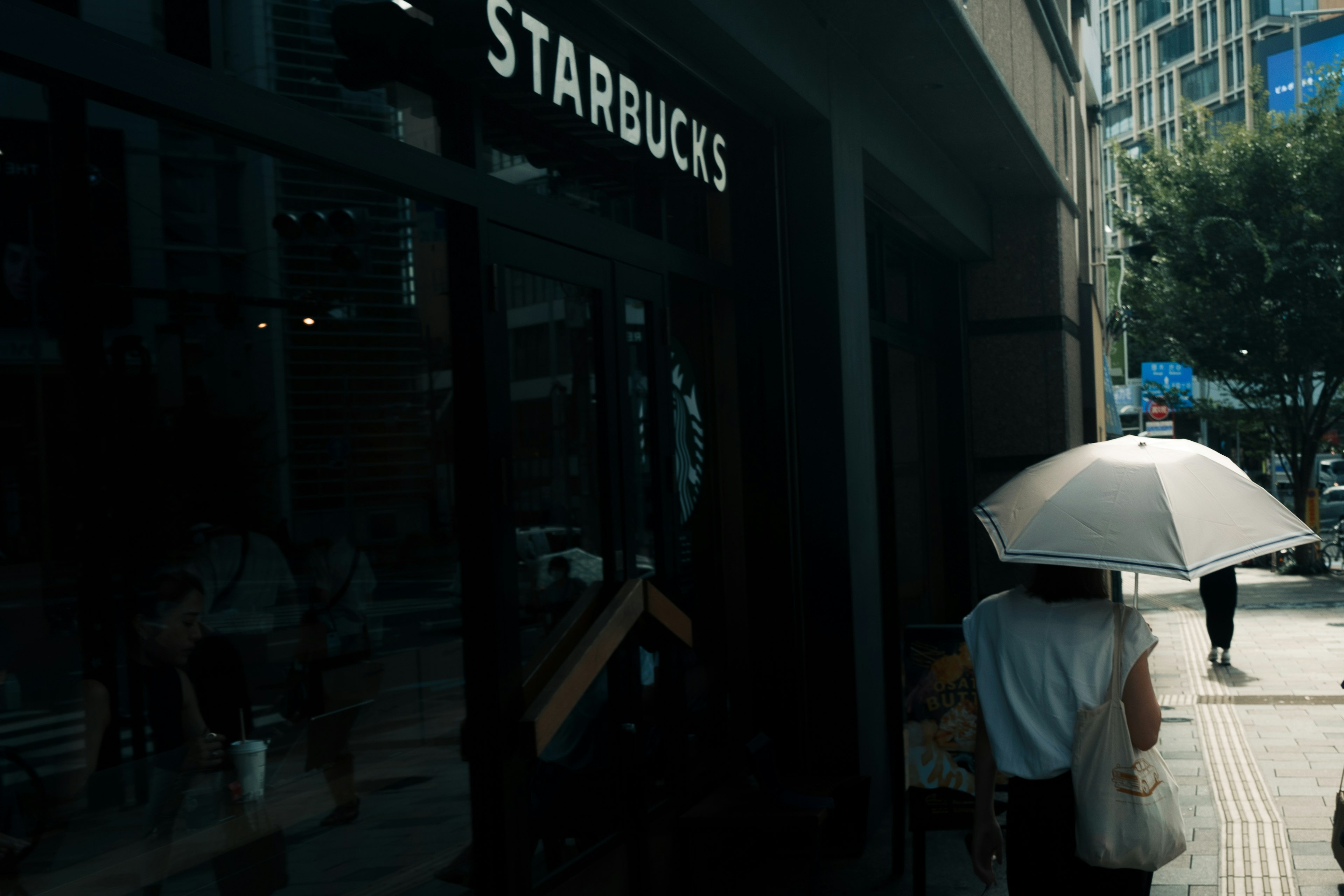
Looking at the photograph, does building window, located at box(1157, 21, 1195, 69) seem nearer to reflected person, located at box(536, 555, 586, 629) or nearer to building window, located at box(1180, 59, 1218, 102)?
building window, located at box(1180, 59, 1218, 102)

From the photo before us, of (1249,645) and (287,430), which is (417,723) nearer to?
(287,430)

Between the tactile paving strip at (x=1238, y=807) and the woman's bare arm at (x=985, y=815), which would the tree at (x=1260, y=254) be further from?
the woman's bare arm at (x=985, y=815)

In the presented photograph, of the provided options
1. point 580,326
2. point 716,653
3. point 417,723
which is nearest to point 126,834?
point 716,653

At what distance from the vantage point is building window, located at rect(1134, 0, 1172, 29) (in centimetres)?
7494

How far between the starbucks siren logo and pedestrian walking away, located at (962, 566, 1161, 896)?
227 cm

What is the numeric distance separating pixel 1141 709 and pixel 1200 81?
78388mm

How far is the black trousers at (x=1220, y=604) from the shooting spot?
37.7 ft

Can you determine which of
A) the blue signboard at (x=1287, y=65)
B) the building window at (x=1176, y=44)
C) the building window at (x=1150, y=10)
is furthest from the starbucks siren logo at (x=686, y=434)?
the building window at (x=1150, y=10)

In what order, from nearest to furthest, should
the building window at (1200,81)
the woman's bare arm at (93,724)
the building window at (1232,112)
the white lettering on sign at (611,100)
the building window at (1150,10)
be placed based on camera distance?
the white lettering on sign at (611,100) < the woman's bare arm at (93,724) < the building window at (1232,112) < the building window at (1200,81) < the building window at (1150,10)

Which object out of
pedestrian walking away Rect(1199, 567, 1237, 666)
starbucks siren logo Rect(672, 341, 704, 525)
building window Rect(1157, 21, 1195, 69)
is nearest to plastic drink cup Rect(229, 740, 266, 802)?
starbucks siren logo Rect(672, 341, 704, 525)

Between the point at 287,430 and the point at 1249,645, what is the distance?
1099 centimetres

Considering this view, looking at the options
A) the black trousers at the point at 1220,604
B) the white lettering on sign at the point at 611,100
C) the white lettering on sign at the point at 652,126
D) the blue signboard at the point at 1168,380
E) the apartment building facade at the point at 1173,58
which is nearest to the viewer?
the white lettering on sign at the point at 611,100

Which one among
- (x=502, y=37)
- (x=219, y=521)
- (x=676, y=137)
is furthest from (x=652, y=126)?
(x=219, y=521)

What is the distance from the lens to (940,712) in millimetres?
5152
